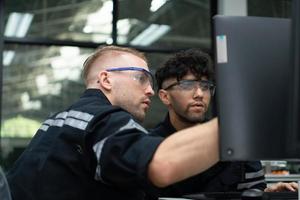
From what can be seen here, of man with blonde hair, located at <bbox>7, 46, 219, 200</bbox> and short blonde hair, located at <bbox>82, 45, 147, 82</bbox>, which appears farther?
short blonde hair, located at <bbox>82, 45, 147, 82</bbox>

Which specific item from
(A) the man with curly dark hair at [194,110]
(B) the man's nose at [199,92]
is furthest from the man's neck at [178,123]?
(B) the man's nose at [199,92]

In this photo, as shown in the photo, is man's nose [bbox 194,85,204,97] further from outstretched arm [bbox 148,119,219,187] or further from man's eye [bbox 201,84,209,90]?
outstretched arm [bbox 148,119,219,187]

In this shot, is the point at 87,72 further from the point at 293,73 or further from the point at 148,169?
the point at 293,73

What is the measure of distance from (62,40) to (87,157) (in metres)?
3.46

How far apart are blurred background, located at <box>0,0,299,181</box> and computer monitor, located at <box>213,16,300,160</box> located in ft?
10.8

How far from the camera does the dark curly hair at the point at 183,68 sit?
5.93ft

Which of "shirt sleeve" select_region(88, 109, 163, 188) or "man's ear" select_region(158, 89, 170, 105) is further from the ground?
"man's ear" select_region(158, 89, 170, 105)

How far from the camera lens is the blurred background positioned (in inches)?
169

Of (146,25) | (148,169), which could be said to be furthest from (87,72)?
(146,25)

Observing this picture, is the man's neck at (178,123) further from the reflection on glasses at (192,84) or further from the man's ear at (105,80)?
the man's ear at (105,80)

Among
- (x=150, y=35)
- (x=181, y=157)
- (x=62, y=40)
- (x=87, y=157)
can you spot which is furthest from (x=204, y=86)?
(x=150, y=35)

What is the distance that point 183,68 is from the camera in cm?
181

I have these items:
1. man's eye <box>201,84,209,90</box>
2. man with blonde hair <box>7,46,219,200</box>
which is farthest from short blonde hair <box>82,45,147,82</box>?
man's eye <box>201,84,209,90</box>

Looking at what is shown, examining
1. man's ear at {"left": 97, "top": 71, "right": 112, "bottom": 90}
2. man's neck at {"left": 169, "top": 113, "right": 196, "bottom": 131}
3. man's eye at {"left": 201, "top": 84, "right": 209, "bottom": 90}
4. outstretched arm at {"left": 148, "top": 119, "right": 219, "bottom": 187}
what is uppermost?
man's ear at {"left": 97, "top": 71, "right": 112, "bottom": 90}
